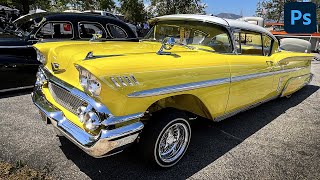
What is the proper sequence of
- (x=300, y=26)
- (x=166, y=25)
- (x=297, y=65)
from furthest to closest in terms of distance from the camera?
(x=300, y=26)
(x=297, y=65)
(x=166, y=25)

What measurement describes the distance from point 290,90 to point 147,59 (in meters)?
3.69

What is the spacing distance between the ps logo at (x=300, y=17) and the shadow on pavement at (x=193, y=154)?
28.9 ft

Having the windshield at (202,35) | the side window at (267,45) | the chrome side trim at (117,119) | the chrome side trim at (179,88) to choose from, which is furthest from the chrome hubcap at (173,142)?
the side window at (267,45)

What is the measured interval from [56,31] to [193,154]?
379 cm

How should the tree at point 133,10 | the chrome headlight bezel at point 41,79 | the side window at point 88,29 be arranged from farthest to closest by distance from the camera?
the tree at point 133,10 < the side window at point 88,29 < the chrome headlight bezel at point 41,79

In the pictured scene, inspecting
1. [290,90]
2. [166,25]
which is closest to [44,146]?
[166,25]

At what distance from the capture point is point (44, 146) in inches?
133

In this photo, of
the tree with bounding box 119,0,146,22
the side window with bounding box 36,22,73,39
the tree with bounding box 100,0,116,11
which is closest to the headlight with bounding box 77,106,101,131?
the side window with bounding box 36,22,73,39

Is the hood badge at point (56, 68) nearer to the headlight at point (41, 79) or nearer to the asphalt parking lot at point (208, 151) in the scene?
the headlight at point (41, 79)

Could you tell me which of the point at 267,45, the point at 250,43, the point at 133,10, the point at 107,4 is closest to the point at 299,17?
the point at 267,45

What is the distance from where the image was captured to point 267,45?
183 inches

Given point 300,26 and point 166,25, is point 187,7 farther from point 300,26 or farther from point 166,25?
point 166,25

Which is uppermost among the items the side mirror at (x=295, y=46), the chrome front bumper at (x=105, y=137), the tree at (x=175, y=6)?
the tree at (x=175, y=6)

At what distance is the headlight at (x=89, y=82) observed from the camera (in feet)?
7.73
